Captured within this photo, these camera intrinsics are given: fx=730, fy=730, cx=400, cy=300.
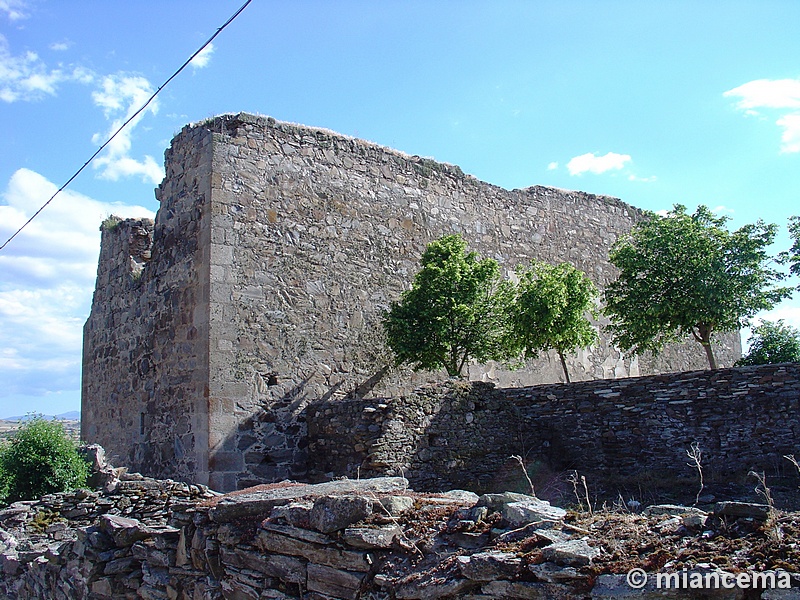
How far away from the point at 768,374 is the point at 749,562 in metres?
8.01

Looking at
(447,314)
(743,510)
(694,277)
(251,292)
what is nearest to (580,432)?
(447,314)

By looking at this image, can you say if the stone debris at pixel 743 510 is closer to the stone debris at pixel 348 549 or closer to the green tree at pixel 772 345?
the stone debris at pixel 348 549

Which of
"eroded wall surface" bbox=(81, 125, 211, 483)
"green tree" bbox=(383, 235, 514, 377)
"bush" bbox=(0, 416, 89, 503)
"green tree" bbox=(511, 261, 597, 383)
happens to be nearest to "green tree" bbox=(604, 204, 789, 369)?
"green tree" bbox=(511, 261, 597, 383)

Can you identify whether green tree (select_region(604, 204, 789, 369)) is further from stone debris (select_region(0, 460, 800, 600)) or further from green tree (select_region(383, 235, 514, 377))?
stone debris (select_region(0, 460, 800, 600))

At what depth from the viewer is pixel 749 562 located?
3262mm

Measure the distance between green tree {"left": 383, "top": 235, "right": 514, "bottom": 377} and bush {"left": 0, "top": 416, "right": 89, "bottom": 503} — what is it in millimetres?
5447

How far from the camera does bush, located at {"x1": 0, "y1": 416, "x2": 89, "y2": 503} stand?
35.7 feet

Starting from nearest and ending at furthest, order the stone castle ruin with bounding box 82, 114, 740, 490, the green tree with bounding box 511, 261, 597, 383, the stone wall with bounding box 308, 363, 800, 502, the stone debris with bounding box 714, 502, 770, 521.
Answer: the stone debris with bounding box 714, 502, 770, 521 → the stone wall with bounding box 308, 363, 800, 502 → the stone castle ruin with bounding box 82, 114, 740, 490 → the green tree with bounding box 511, 261, 597, 383

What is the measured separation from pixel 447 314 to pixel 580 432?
295 centimetres

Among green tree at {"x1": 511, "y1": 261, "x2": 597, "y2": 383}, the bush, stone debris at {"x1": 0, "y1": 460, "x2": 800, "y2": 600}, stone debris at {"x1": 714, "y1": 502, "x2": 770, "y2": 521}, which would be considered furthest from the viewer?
green tree at {"x1": 511, "y1": 261, "x2": 597, "y2": 383}

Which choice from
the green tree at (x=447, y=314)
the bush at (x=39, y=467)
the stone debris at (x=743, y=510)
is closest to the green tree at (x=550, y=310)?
the green tree at (x=447, y=314)

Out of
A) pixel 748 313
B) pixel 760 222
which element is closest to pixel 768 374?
pixel 748 313

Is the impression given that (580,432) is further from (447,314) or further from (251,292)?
(251,292)

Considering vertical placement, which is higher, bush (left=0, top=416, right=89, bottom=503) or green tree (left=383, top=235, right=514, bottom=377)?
green tree (left=383, top=235, right=514, bottom=377)
